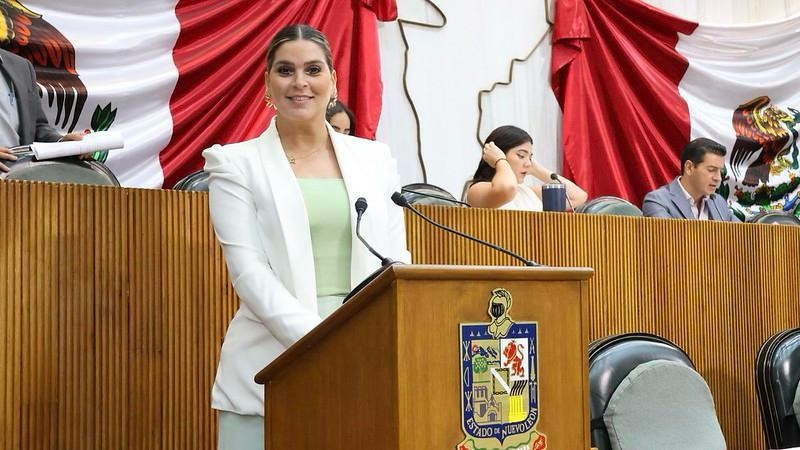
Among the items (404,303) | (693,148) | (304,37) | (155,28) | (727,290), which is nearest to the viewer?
(404,303)

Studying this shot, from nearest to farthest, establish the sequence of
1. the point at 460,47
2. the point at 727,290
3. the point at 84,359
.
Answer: the point at 84,359 < the point at 727,290 < the point at 460,47

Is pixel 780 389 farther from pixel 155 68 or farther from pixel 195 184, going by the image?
pixel 155 68

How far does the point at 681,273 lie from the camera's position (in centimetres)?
375

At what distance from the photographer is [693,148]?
5.10 m

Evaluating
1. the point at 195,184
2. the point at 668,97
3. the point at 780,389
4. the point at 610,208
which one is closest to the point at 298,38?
the point at 195,184

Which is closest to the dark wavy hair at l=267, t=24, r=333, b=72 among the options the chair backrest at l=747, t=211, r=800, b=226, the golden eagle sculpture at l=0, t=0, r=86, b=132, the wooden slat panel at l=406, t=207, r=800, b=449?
the wooden slat panel at l=406, t=207, r=800, b=449

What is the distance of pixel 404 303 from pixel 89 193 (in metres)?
1.34

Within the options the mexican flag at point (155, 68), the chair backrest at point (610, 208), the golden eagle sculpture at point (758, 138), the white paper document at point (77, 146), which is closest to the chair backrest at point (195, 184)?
the white paper document at point (77, 146)

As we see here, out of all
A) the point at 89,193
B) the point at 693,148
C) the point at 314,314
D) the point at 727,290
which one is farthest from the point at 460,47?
the point at 314,314

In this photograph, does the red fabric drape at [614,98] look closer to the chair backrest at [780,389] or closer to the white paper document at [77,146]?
the chair backrest at [780,389]

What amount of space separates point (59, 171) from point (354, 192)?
3.46 ft

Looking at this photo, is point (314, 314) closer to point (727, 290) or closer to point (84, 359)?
point (84, 359)

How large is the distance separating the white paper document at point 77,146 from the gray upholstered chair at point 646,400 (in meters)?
1.41

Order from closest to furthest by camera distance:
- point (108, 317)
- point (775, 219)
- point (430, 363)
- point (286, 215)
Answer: point (430, 363)
point (286, 215)
point (108, 317)
point (775, 219)
